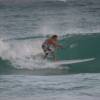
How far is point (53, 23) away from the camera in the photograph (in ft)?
143

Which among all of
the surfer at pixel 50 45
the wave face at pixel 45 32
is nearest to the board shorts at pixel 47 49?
the surfer at pixel 50 45

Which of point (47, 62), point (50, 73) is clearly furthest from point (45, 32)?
point (50, 73)

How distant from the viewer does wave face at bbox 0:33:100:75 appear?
64.3 ft

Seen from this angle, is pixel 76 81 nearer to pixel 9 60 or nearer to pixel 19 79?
pixel 19 79

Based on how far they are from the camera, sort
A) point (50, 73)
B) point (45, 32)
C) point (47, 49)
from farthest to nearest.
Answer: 1. point (45, 32)
2. point (47, 49)
3. point (50, 73)

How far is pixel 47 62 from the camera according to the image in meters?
20.3

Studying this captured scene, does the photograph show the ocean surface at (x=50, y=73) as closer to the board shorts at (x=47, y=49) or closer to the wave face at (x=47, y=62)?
the wave face at (x=47, y=62)

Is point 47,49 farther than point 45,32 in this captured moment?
No

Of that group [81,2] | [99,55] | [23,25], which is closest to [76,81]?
[99,55]

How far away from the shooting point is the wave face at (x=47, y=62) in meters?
19.6

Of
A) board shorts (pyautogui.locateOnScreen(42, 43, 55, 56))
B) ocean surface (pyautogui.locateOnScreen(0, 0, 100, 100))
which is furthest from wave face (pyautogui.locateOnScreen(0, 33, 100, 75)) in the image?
board shorts (pyautogui.locateOnScreen(42, 43, 55, 56))

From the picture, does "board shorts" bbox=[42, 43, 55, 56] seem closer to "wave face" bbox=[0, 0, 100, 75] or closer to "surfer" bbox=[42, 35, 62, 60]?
"surfer" bbox=[42, 35, 62, 60]

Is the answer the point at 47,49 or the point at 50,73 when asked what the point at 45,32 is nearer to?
the point at 47,49

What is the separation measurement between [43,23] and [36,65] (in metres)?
23.2
